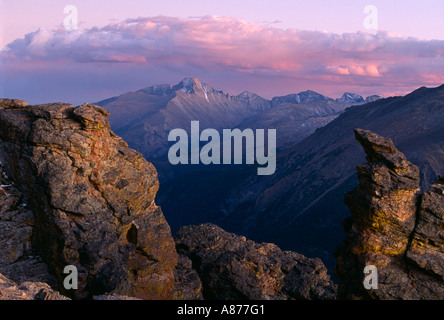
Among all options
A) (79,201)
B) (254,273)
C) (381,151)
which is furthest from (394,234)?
(79,201)

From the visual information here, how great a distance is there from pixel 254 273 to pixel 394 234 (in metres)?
20.7

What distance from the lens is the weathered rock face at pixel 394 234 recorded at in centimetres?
3884

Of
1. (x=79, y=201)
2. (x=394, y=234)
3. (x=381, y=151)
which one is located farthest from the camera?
(x=79, y=201)

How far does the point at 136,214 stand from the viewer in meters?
49.4

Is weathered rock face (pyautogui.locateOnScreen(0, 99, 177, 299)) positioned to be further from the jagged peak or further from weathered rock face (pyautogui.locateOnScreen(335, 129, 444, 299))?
the jagged peak

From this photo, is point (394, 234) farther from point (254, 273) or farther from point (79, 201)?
point (79, 201)

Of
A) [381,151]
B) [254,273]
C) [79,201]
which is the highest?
[381,151]

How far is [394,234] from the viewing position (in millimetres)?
40438

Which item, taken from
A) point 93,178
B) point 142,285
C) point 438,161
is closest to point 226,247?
point 142,285

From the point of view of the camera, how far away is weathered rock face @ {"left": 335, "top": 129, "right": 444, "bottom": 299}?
3884 centimetres

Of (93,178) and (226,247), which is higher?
(93,178)
